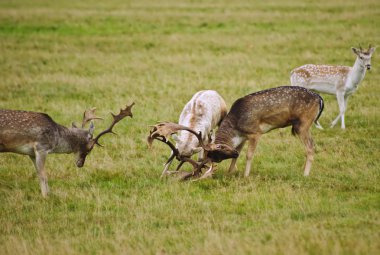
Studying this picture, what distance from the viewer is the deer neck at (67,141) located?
9.91m

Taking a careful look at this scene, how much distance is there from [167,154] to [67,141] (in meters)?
2.52

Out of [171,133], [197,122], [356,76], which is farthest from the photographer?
[356,76]

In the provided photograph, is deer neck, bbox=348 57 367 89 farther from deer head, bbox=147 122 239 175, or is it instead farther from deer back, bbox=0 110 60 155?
deer back, bbox=0 110 60 155

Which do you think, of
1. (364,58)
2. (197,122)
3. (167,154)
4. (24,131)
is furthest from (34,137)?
(364,58)

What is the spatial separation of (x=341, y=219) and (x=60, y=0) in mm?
35561

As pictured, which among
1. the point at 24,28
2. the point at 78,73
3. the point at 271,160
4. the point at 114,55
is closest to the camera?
the point at 271,160

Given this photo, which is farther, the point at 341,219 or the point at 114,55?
the point at 114,55

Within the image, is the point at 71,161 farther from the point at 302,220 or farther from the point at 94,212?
the point at 302,220

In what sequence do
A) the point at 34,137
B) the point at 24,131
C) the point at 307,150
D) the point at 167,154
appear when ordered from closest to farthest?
the point at 24,131
the point at 34,137
the point at 307,150
the point at 167,154

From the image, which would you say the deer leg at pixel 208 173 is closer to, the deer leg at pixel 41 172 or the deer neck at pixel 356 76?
the deer leg at pixel 41 172

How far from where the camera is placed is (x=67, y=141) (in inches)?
395

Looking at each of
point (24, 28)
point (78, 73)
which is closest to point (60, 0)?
point (24, 28)

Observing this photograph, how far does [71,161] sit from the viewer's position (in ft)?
38.2

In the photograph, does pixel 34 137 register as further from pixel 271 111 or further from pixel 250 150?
pixel 271 111
